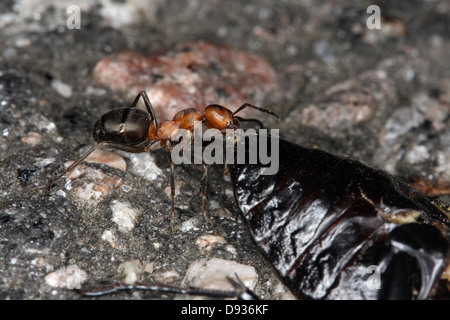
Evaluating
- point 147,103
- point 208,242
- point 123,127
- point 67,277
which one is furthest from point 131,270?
point 147,103

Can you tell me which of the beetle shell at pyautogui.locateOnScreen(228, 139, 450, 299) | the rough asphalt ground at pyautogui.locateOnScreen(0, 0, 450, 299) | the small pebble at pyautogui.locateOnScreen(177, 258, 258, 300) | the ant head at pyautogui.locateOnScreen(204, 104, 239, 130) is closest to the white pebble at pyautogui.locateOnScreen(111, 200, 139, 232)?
the rough asphalt ground at pyautogui.locateOnScreen(0, 0, 450, 299)

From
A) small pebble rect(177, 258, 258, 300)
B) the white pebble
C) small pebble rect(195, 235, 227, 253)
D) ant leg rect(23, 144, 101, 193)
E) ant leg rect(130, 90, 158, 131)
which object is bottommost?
small pebble rect(177, 258, 258, 300)

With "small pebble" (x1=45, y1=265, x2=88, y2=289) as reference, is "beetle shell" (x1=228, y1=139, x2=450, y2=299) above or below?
above

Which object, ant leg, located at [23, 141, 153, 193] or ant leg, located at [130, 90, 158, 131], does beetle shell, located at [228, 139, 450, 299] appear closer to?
ant leg, located at [23, 141, 153, 193]

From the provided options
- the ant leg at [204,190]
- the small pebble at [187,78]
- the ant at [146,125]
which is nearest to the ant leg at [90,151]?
the ant at [146,125]

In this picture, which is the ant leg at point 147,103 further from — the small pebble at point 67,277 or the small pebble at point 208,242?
the small pebble at point 67,277

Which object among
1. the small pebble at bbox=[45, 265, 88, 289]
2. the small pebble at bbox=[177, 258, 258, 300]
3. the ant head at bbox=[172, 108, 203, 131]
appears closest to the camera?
the small pebble at bbox=[45, 265, 88, 289]
